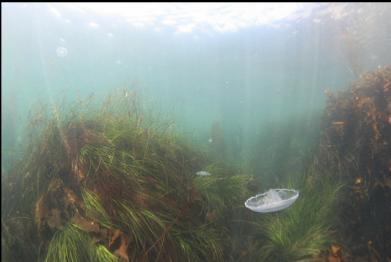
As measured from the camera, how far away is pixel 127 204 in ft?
13.4

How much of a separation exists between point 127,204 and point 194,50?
2522 cm

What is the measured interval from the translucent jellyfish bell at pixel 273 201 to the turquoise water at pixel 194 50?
3.04 metres

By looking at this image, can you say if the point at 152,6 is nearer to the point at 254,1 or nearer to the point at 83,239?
the point at 254,1

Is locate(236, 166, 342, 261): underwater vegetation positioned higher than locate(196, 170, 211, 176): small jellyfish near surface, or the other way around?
locate(196, 170, 211, 176): small jellyfish near surface

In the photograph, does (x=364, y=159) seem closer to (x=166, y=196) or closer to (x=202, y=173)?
(x=202, y=173)

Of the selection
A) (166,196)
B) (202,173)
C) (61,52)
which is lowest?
(202,173)

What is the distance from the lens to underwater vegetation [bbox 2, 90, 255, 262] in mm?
3816

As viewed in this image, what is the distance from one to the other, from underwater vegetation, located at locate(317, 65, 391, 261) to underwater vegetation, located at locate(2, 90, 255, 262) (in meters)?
2.53

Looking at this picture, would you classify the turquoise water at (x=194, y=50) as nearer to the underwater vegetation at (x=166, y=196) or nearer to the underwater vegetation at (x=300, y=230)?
the underwater vegetation at (x=166, y=196)

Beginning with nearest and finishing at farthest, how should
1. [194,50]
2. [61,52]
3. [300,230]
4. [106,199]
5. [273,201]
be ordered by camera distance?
[106,199] < [273,201] < [300,230] < [194,50] < [61,52]

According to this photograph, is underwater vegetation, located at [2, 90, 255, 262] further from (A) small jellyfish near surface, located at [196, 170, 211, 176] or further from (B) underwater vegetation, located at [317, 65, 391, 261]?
(B) underwater vegetation, located at [317, 65, 391, 261]

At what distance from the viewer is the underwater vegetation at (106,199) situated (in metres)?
3.82

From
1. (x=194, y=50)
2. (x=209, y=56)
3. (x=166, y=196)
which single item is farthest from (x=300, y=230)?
(x=209, y=56)

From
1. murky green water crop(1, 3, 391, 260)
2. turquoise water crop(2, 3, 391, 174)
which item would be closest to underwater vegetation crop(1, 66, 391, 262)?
murky green water crop(1, 3, 391, 260)
